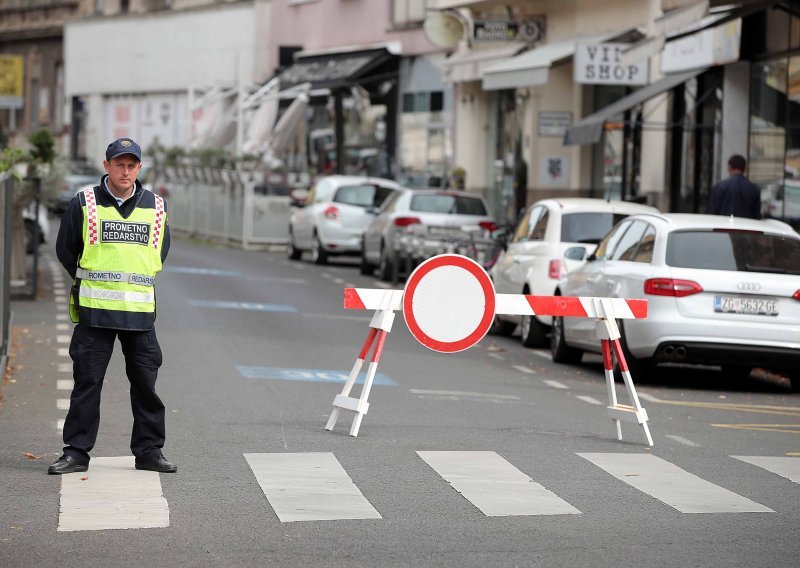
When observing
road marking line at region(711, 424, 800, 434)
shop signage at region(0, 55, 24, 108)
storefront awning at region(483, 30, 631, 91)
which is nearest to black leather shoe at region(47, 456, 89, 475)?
road marking line at region(711, 424, 800, 434)

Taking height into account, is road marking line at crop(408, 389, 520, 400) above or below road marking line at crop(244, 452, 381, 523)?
below

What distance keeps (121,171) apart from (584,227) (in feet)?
32.5

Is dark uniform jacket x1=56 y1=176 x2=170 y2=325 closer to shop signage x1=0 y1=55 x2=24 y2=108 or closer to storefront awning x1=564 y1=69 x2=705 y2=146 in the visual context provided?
storefront awning x1=564 y1=69 x2=705 y2=146

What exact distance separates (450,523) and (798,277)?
7511mm

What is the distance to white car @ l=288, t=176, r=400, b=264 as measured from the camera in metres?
32.2

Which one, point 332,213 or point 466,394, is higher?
point 332,213

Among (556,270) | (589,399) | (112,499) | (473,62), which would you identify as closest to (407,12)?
(473,62)

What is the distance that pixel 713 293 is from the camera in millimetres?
14812

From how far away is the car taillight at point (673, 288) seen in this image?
48.5ft

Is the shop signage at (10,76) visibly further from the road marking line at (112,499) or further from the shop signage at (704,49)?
the road marking line at (112,499)

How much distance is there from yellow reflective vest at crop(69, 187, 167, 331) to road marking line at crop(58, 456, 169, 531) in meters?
0.78

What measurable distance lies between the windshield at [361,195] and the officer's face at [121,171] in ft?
75.4

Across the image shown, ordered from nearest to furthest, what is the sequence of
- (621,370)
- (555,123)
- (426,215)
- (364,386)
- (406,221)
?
1. (364,386)
2. (621,370)
3. (406,221)
4. (426,215)
5. (555,123)

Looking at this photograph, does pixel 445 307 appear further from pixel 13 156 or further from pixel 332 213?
pixel 332 213
